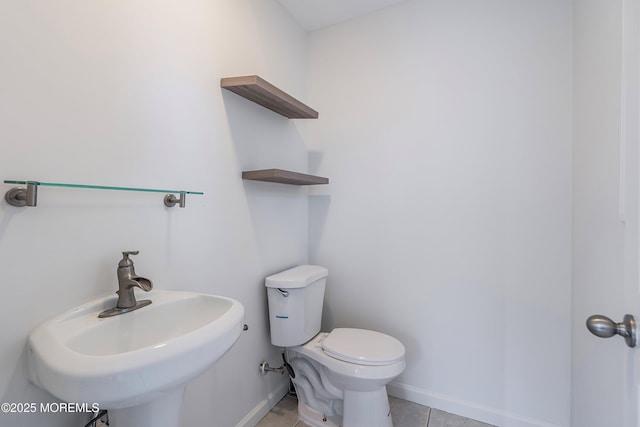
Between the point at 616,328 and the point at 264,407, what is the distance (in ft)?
5.51

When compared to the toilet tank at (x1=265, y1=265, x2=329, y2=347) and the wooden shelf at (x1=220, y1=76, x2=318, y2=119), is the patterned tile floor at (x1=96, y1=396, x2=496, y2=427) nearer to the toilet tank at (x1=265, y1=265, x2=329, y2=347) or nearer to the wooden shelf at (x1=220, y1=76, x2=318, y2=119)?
the toilet tank at (x1=265, y1=265, x2=329, y2=347)

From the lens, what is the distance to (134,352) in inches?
24.6

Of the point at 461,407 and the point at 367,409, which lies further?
the point at 461,407

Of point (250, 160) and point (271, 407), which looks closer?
point (250, 160)

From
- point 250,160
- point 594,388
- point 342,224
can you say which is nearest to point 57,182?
point 250,160

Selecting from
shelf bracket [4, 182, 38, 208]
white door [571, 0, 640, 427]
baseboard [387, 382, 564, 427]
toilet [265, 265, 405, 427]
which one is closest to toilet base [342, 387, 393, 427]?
toilet [265, 265, 405, 427]

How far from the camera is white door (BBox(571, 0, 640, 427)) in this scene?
0.63 m

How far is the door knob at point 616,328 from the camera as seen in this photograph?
1.94 feet

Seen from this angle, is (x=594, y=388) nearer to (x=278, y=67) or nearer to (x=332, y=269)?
(x=332, y=269)

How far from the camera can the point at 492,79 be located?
1618 mm

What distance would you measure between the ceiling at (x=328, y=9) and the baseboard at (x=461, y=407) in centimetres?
239

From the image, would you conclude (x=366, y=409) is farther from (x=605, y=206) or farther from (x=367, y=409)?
(x=605, y=206)

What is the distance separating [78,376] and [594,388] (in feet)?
5.18

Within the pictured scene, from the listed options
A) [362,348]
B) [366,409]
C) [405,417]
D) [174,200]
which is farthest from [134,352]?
[405,417]
